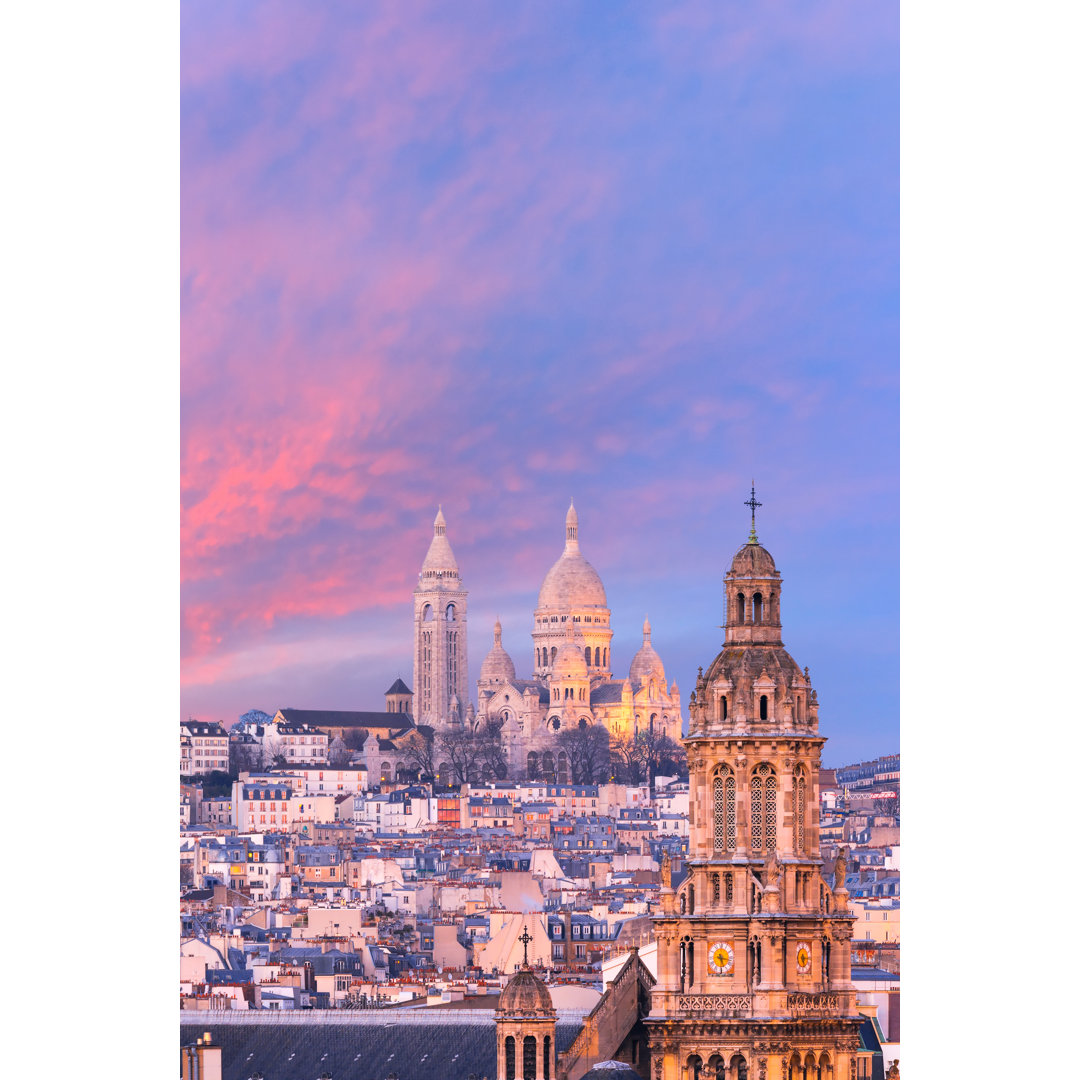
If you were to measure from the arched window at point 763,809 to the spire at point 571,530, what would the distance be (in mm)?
1613

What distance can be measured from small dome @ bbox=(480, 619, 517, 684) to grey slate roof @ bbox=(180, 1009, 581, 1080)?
62492 mm

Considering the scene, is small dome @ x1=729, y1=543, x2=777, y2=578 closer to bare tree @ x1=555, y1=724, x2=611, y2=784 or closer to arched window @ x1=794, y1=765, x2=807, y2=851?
arched window @ x1=794, y1=765, x2=807, y2=851

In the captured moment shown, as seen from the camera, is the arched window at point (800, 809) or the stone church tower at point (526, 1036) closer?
the arched window at point (800, 809)

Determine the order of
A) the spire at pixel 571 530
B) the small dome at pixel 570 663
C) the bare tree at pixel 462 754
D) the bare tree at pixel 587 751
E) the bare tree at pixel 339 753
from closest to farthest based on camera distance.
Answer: the spire at pixel 571 530 < the small dome at pixel 570 663 < the bare tree at pixel 587 751 < the bare tree at pixel 339 753 < the bare tree at pixel 462 754

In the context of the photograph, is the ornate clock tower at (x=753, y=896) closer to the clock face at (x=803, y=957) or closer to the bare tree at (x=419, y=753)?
the clock face at (x=803, y=957)

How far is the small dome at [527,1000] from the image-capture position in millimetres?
17391

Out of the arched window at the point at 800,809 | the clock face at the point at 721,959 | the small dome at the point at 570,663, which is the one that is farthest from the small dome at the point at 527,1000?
the small dome at the point at 570,663

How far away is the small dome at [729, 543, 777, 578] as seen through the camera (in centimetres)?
1516
